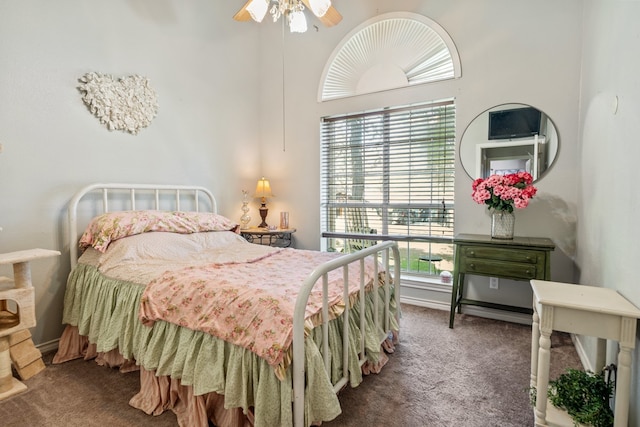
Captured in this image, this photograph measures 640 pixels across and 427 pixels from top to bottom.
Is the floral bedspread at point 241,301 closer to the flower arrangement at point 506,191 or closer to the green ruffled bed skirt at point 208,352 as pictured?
the green ruffled bed skirt at point 208,352

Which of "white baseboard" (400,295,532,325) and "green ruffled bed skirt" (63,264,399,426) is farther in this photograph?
"white baseboard" (400,295,532,325)

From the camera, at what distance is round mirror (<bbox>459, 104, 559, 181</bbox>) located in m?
2.58

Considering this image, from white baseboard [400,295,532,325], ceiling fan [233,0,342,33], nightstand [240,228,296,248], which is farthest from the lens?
nightstand [240,228,296,248]

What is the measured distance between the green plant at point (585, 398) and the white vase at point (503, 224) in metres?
1.24

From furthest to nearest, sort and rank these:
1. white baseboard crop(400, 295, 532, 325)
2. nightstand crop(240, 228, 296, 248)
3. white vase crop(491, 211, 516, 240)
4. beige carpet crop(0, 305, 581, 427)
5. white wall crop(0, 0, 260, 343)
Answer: nightstand crop(240, 228, 296, 248) → white baseboard crop(400, 295, 532, 325) → white vase crop(491, 211, 516, 240) → white wall crop(0, 0, 260, 343) → beige carpet crop(0, 305, 581, 427)

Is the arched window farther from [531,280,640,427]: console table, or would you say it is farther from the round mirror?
[531,280,640,427]: console table

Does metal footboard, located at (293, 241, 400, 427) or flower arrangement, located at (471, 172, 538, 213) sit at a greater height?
flower arrangement, located at (471, 172, 538, 213)

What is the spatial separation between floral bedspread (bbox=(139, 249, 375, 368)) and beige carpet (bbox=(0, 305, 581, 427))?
0.55 m

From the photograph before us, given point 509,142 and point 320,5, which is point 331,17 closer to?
point 320,5

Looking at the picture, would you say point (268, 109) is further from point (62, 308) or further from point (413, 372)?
point (413, 372)

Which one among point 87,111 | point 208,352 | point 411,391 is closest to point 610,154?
point 411,391

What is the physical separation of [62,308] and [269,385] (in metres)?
2.00

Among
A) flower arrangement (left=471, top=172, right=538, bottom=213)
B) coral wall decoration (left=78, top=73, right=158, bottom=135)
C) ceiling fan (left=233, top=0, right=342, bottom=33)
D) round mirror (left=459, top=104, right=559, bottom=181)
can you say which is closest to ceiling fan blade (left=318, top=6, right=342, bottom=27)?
ceiling fan (left=233, top=0, right=342, bottom=33)

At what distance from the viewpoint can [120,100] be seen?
258 cm
